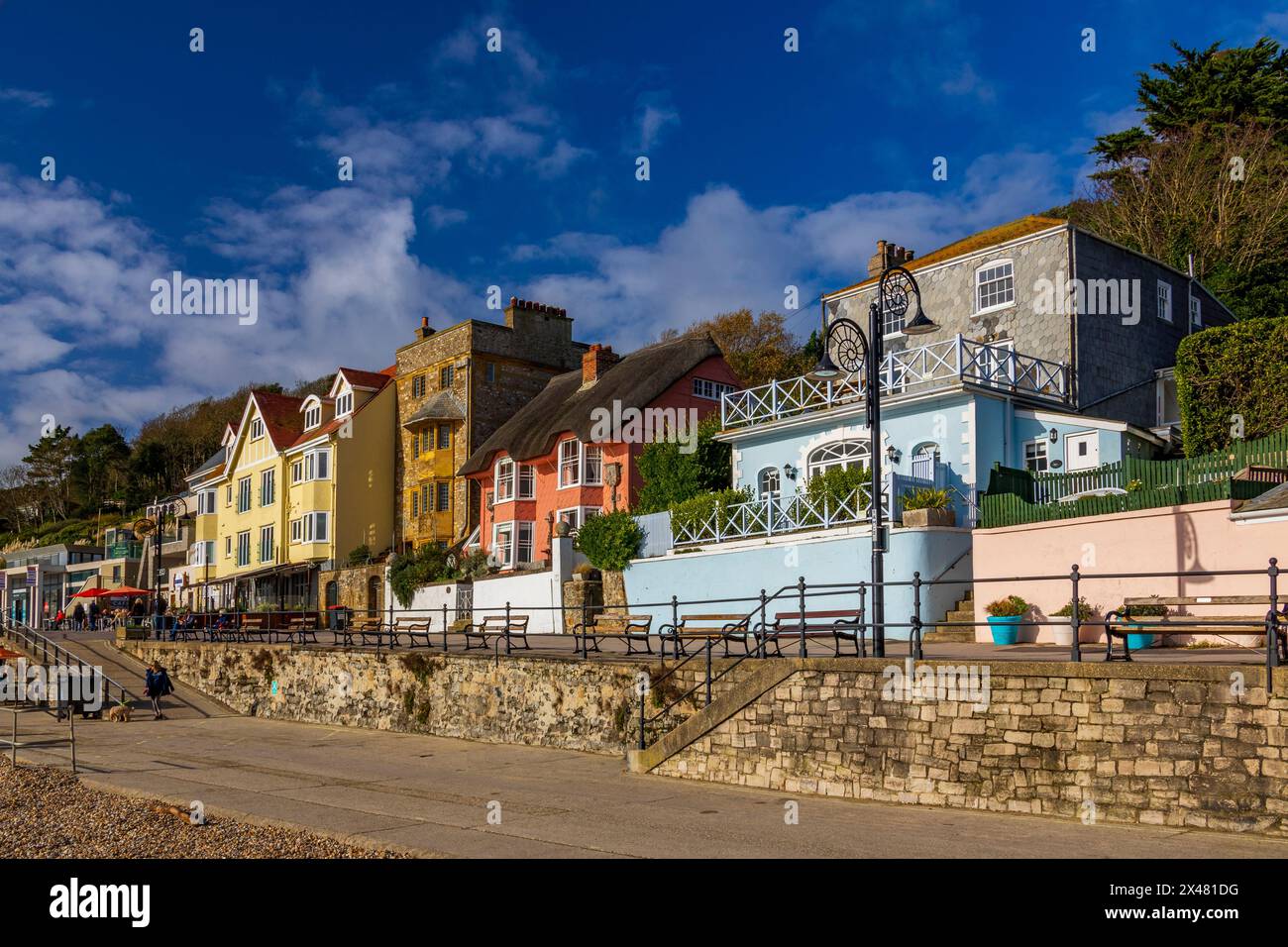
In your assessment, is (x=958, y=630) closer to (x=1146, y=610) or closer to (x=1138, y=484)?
(x=1138, y=484)

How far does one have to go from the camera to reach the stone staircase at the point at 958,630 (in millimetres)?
20656

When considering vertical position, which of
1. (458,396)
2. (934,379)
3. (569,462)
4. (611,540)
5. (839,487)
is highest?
(458,396)

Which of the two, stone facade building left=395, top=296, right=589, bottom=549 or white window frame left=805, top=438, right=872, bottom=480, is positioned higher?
stone facade building left=395, top=296, right=589, bottom=549

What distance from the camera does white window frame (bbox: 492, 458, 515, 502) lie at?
41031 millimetres

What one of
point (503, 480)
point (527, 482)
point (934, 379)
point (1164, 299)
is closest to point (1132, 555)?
point (934, 379)

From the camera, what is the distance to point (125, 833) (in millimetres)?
12000

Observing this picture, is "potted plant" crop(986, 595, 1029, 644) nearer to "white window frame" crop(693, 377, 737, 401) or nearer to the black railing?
the black railing

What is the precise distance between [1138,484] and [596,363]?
24.4m

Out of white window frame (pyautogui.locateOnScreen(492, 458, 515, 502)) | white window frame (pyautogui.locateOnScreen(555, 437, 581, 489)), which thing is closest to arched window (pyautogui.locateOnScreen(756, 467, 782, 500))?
white window frame (pyautogui.locateOnScreen(555, 437, 581, 489))

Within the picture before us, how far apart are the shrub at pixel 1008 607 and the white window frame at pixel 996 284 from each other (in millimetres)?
12815

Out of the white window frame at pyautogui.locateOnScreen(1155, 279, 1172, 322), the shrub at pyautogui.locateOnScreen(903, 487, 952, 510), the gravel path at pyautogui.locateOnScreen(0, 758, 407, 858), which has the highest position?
the white window frame at pyautogui.locateOnScreen(1155, 279, 1172, 322)

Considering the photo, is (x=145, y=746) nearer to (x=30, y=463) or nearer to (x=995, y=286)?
(x=995, y=286)

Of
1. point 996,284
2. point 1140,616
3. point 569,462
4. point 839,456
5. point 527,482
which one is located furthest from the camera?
point 527,482

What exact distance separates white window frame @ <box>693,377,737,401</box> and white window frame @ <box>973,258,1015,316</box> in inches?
416
